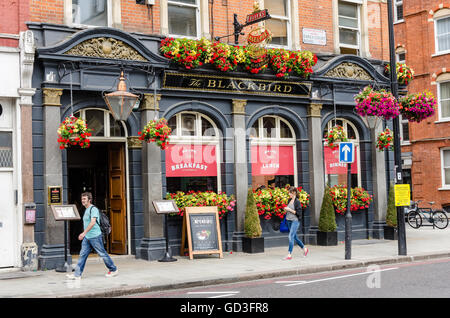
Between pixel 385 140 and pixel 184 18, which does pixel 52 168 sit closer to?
pixel 184 18

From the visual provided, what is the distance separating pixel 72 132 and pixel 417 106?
9366 mm

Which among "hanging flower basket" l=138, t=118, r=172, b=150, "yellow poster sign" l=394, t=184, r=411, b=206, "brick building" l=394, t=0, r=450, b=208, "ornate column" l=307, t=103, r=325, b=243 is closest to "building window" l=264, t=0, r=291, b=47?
"ornate column" l=307, t=103, r=325, b=243

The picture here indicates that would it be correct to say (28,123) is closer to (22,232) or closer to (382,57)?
(22,232)

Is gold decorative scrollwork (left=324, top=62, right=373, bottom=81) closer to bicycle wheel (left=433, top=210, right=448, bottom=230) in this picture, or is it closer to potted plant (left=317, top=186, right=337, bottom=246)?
potted plant (left=317, top=186, right=337, bottom=246)

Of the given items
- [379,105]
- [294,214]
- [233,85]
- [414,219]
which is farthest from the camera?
[414,219]

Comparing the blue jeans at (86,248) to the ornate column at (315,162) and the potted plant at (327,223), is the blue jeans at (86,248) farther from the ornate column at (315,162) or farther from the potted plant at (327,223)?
the ornate column at (315,162)

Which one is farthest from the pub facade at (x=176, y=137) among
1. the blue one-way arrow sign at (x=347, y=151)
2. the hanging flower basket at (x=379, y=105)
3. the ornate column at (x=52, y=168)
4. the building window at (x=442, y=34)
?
the building window at (x=442, y=34)

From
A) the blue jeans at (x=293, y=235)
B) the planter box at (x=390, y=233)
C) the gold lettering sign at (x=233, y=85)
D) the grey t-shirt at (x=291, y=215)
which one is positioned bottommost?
the planter box at (x=390, y=233)

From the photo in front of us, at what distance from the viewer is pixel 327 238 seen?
56.4 ft

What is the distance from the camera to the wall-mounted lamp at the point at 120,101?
1330 centimetres

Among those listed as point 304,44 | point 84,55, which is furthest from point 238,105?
point 84,55

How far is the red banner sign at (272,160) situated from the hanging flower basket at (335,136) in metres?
1.13

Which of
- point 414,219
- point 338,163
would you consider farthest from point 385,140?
point 414,219

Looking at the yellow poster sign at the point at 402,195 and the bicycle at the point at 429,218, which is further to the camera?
the bicycle at the point at 429,218
